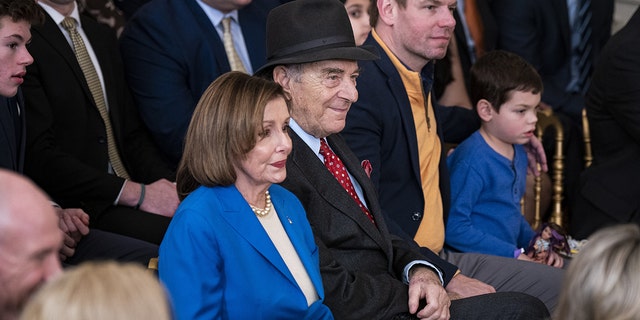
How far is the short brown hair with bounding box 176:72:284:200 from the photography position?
237 centimetres

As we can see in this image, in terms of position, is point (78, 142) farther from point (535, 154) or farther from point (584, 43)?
point (584, 43)

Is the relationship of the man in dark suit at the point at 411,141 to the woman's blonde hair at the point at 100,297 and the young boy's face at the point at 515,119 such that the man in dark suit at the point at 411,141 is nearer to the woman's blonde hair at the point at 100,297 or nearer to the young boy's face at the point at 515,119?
the young boy's face at the point at 515,119

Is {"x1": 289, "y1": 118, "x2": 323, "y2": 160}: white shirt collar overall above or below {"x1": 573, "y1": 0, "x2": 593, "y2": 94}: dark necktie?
above

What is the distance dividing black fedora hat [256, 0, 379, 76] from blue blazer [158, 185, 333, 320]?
1.97ft

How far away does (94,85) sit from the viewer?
360 cm

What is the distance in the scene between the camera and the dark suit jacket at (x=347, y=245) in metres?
2.67

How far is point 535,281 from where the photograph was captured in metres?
3.41

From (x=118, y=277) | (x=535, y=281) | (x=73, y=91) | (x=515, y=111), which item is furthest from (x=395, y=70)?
(x=118, y=277)

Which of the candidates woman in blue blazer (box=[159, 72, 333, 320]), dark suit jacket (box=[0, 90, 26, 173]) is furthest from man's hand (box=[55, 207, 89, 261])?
woman in blue blazer (box=[159, 72, 333, 320])

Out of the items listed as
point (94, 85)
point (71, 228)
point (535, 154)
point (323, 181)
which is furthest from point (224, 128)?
point (535, 154)

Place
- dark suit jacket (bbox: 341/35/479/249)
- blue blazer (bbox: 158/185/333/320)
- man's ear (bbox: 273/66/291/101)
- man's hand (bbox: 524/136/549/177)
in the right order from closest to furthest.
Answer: blue blazer (bbox: 158/185/333/320)
man's ear (bbox: 273/66/291/101)
dark suit jacket (bbox: 341/35/479/249)
man's hand (bbox: 524/136/549/177)

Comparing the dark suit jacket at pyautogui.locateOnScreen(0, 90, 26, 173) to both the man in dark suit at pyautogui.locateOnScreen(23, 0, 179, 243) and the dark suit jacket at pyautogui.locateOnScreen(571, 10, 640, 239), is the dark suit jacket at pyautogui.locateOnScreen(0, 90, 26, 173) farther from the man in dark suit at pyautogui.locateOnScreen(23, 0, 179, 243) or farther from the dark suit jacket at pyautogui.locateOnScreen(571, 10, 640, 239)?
the dark suit jacket at pyautogui.locateOnScreen(571, 10, 640, 239)

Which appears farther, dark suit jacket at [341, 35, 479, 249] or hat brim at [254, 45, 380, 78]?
dark suit jacket at [341, 35, 479, 249]

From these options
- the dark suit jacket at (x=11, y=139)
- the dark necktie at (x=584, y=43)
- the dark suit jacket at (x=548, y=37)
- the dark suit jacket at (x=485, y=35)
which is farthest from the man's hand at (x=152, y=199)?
the dark necktie at (x=584, y=43)
